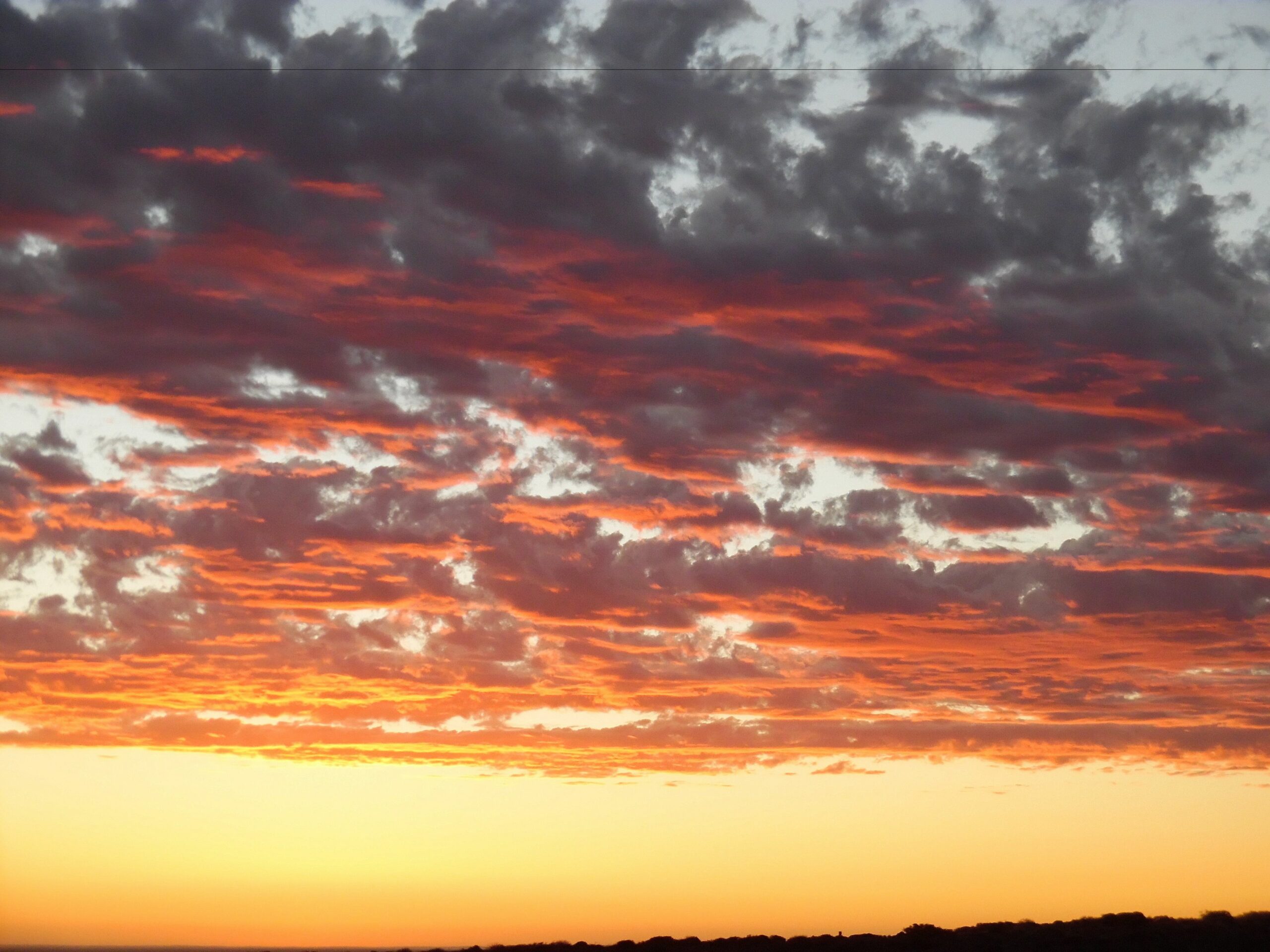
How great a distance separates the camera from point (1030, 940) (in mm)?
40906

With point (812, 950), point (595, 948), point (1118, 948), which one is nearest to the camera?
point (1118, 948)

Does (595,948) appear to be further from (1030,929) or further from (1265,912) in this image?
(1265,912)

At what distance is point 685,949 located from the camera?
43.4 m

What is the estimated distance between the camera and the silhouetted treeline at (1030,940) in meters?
38.5

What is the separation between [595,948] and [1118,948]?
52.4 ft

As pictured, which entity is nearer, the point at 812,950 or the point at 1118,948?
the point at 1118,948

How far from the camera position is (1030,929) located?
142ft

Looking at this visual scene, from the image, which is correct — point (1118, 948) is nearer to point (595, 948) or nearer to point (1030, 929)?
point (1030, 929)

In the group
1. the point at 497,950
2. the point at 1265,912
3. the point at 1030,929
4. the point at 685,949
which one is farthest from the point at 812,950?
the point at 1265,912

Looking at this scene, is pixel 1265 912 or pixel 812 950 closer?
pixel 812 950

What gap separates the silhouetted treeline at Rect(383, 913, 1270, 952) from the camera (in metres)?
38.5

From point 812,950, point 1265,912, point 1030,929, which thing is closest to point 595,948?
point 812,950

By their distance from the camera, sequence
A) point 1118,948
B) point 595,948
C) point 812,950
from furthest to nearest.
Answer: point 595,948 < point 812,950 < point 1118,948

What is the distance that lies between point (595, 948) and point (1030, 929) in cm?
1366
